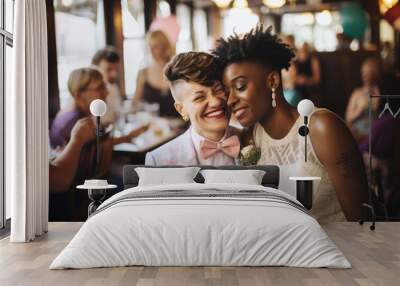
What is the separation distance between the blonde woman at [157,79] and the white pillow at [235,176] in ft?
3.65

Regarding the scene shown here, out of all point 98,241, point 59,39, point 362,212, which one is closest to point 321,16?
point 362,212

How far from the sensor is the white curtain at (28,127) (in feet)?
20.7

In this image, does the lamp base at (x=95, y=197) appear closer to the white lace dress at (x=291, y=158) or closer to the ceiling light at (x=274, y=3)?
the white lace dress at (x=291, y=158)

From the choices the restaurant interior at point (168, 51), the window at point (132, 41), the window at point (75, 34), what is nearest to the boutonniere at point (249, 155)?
the restaurant interior at point (168, 51)

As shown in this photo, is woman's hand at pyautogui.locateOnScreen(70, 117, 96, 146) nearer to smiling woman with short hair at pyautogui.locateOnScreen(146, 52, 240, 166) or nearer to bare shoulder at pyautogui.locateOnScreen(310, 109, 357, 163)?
smiling woman with short hair at pyautogui.locateOnScreen(146, 52, 240, 166)

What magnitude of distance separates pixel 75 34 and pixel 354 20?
3.72 meters

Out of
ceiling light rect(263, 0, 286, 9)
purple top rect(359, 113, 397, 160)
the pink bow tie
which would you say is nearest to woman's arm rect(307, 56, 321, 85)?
ceiling light rect(263, 0, 286, 9)

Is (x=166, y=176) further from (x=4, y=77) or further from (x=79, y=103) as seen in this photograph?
(x=4, y=77)

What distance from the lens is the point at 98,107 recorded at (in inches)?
295

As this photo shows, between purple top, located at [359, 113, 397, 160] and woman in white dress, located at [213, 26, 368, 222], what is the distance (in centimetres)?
29

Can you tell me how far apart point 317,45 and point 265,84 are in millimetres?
883

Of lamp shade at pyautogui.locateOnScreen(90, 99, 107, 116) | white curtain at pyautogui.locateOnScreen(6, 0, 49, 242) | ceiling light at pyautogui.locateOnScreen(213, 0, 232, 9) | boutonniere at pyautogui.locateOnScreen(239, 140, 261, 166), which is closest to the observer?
white curtain at pyautogui.locateOnScreen(6, 0, 49, 242)

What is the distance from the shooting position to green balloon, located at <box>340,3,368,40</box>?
7969mm

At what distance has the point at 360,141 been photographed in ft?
25.9
